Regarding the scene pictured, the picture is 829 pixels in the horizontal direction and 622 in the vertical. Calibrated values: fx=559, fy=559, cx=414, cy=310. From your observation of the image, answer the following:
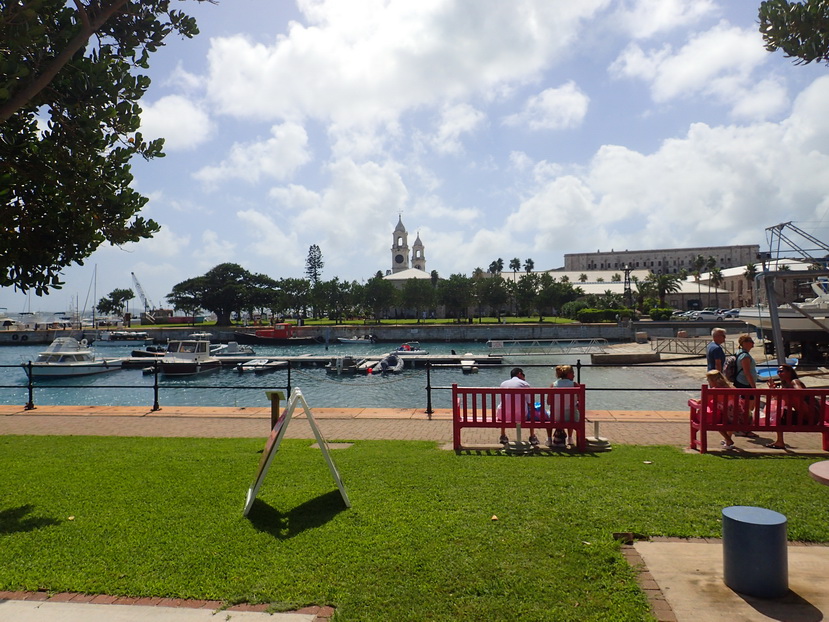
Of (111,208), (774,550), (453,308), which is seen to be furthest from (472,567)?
(453,308)

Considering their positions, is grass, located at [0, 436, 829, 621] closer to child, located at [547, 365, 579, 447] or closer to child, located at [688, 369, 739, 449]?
child, located at [547, 365, 579, 447]

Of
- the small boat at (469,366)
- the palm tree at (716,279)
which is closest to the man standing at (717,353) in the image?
the small boat at (469,366)

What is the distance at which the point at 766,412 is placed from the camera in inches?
321

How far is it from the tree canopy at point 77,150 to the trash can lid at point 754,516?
776 cm

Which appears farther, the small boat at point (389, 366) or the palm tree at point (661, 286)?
the palm tree at point (661, 286)

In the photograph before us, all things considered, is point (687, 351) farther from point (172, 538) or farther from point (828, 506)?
point (172, 538)

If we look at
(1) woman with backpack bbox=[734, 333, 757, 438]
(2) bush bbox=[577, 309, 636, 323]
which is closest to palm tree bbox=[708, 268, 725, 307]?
(2) bush bbox=[577, 309, 636, 323]

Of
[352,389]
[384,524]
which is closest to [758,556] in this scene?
[384,524]

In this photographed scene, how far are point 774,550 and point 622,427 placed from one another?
6.75 m

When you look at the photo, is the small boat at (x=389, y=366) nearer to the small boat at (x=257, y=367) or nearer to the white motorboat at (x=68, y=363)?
the small boat at (x=257, y=367)

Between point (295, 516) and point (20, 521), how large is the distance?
271 cm

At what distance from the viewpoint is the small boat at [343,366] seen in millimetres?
42688

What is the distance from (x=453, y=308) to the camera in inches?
4097

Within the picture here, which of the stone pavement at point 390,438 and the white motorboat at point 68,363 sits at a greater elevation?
the stone pavement at point 390,438
